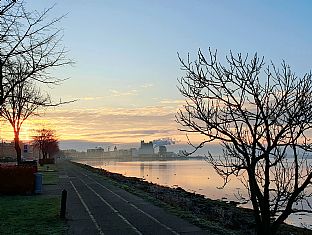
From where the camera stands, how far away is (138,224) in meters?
13.8

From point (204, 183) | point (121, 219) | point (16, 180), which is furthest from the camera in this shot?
point (204, 183)

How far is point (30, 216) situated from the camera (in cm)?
1489

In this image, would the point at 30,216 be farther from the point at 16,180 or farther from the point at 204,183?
the point at 204,183

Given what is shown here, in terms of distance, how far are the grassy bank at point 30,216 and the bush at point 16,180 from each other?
4.98 ft

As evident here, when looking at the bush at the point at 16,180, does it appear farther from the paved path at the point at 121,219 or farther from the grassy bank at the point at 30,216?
the paved path at the point at 121,219

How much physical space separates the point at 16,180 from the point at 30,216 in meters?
8.02

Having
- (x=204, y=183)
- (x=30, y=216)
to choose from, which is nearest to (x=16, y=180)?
(x=30, y=216)

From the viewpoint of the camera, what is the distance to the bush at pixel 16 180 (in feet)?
73.0

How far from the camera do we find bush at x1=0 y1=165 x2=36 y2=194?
22250mm

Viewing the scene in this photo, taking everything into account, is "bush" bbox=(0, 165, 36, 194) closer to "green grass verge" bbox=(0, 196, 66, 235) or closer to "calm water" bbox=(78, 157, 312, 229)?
"green grass verge" bbox=(0, 196, 66, 235)

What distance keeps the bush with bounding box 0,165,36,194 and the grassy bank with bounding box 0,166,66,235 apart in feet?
4.98

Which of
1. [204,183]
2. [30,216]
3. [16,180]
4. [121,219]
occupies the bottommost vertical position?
[204,183]

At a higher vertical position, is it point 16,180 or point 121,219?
point 16,180

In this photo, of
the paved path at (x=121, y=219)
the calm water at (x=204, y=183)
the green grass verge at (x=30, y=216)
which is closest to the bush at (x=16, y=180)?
the green grass verge at (x=30, y=216)
